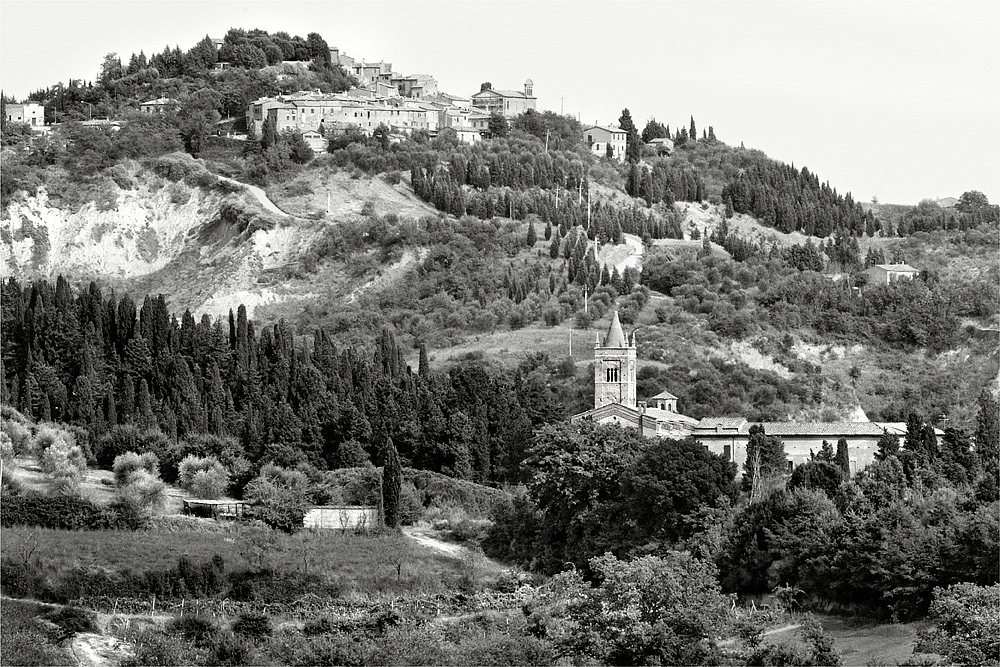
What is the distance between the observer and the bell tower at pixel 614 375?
6228cm

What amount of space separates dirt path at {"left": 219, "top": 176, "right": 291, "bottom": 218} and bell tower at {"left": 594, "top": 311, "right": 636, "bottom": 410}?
3519 centimetres

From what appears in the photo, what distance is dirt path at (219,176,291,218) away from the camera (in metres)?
94.9

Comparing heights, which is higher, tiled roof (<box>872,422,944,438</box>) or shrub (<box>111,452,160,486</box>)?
tiled roof (<box>872,422,944,438</box>)

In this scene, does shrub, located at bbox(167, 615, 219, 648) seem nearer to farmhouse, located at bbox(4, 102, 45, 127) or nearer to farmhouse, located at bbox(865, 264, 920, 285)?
farmhouse, located at bbox(865, 264, 920, 285)

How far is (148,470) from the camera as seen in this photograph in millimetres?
51562

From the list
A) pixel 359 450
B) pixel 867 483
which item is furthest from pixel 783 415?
pixel 867 483

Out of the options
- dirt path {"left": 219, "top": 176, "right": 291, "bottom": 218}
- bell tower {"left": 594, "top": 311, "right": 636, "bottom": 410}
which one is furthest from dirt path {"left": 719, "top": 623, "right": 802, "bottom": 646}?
dirt path {"left": 219, "top": 176, "right": 291, "bottom": 218}

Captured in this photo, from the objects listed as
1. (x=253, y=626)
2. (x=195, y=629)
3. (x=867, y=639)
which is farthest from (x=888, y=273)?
(x=195, y=629)

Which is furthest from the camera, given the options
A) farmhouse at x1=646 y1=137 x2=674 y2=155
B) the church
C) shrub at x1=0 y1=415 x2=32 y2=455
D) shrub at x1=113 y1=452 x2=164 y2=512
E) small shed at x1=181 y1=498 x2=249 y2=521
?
farmhouse at x1=646 y1=137 x2=674 y2=155

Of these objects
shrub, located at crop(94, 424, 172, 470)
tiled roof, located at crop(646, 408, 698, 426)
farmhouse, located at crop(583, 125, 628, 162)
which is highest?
farmhouse, located at crop(583, 125, 628, 162)

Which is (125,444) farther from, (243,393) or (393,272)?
(393,272)

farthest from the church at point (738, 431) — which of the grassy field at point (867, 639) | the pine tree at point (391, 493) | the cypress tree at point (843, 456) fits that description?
the grassy field at point (867, 639)

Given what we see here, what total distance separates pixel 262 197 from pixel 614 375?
38.3 metres

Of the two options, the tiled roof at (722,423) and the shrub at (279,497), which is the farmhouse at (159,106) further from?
the shrub at (279,497)
